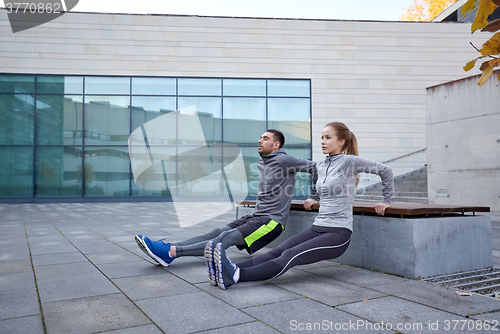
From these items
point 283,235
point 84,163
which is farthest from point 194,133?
point 283,235

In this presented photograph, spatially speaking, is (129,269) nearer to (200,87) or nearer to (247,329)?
(247,329)

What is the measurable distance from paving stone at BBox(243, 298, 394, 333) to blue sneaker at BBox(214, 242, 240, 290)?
50cm

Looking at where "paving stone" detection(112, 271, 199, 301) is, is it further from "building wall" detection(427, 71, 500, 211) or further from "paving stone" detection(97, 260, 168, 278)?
"building wall" detection(427, 71, 500, 211)

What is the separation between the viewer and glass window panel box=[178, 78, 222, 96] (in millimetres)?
20047

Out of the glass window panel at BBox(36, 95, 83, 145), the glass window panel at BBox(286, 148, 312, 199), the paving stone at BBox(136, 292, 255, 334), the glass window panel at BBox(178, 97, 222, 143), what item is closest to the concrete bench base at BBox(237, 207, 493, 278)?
the paving stone at BBox(136, 292, 255, 334)

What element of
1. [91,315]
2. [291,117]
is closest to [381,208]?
[91,315]

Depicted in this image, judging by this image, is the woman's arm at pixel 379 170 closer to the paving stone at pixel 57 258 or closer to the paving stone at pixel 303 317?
the paving stone at pixel 303 317

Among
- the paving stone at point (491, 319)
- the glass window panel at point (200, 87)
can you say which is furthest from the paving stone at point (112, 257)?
the glass window panel at point (200, 87)

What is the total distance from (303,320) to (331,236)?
1.17 metres

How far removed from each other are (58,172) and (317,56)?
1431 centimetres

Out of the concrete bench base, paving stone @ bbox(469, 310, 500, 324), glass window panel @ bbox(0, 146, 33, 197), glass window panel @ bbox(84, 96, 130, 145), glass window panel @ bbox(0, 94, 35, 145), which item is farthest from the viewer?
glass window panel @ bbox(84, 96, 130, 145)

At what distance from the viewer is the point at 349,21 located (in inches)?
813

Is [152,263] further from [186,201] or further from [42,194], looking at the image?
[42,194]

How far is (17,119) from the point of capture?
755 inches
